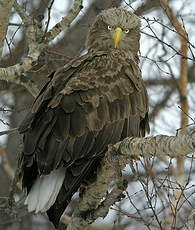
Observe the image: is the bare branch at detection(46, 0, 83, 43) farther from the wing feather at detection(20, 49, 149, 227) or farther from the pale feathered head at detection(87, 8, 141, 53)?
the pale feathered head at detection(87, 8, 141, 53)

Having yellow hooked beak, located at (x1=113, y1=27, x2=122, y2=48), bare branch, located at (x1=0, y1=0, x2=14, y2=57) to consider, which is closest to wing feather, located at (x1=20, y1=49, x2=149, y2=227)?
yellow hooked beak, located at (x1=113, y1=27, x2=122, y2=48)

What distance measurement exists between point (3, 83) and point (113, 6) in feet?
4.88

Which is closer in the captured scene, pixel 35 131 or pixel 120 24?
pixel 35 131

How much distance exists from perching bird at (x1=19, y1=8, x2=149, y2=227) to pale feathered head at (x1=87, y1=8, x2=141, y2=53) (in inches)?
18.5

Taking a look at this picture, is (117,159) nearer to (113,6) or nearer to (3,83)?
(3,83)

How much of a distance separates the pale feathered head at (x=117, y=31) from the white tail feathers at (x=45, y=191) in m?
1.87

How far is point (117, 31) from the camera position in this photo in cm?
623

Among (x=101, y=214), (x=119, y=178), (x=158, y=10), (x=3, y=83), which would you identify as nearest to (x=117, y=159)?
(x=119, y=178)

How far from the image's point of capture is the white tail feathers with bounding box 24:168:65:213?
15.5 ft

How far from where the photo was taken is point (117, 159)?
4.61 meters

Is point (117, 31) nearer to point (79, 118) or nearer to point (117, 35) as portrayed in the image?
point (117, 35)

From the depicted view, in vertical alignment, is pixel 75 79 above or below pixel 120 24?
below

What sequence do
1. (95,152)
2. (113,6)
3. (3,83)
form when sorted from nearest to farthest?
(95,152) < (3,83) < (113,6)

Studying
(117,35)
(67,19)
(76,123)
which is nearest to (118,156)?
(76,123)
